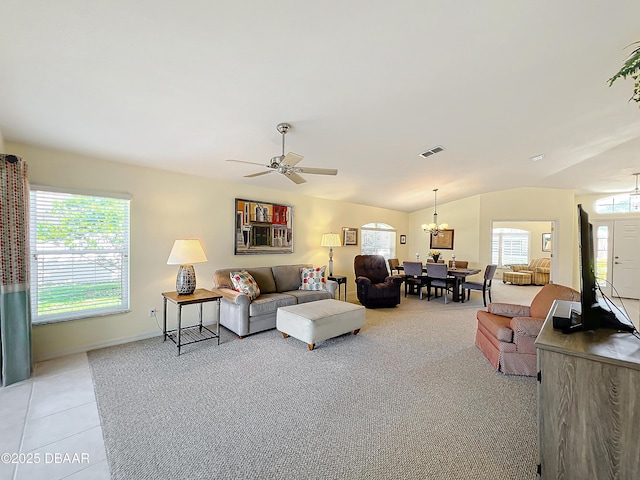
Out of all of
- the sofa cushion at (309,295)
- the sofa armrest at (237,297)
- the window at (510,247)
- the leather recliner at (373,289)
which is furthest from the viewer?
the window at (510,247)

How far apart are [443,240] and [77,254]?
792cm

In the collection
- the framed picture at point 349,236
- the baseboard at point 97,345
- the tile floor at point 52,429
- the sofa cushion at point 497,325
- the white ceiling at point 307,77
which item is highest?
the white ceiling at point 307,77

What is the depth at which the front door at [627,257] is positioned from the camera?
648cm

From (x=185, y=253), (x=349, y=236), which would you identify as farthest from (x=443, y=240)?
(x=185, y=253)

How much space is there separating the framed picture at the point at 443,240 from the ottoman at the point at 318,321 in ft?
16.6

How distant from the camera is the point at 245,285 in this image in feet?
12.7

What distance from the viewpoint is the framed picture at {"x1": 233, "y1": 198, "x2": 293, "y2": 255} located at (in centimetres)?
456

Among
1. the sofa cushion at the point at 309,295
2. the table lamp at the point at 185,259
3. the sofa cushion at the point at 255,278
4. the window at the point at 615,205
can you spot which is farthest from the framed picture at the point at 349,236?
the window at the point at 615,205

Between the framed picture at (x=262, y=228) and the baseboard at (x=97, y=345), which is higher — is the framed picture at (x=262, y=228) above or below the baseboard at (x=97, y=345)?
above

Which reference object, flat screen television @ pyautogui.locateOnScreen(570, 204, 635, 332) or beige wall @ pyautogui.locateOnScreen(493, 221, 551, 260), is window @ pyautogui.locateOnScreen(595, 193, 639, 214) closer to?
beige wall @ pyautogui.locateOnScreen(493, 221, 551, 260)

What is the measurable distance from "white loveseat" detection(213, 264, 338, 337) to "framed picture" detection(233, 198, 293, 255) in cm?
39

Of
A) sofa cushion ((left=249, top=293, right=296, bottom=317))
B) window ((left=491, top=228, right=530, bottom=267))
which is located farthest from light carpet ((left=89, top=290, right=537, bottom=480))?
window ((left=491, top=228, right=530, bottom=267))

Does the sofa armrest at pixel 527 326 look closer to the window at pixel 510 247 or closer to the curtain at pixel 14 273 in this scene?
the curtain at pixel 14 273

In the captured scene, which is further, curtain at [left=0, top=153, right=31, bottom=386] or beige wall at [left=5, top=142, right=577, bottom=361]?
beige wall at [left=5, top=142, right=577, bottom=361]
